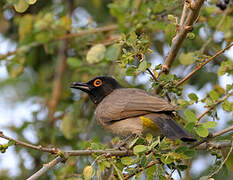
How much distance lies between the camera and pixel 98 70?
19.4 ft

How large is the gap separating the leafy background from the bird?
139mm

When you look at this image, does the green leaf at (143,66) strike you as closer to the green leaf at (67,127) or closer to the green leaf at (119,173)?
the green leaf at (119,173)

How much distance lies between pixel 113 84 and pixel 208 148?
2147 millimetres

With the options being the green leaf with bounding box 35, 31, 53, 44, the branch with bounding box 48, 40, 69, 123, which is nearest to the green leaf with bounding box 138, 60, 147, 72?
the green leaf with bounding box 35, 31, 53, 44

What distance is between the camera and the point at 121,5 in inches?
208

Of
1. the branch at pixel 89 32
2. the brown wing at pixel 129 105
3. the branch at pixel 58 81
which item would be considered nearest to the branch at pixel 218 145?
the brown wing at pixel 129 105

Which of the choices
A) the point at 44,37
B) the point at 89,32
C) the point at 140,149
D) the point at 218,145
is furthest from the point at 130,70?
the point at 44,37

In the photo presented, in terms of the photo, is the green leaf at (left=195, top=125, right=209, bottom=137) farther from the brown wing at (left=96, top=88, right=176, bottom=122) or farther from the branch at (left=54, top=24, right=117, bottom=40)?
the branch at (left=54, top=24, right=117, bottom=40)

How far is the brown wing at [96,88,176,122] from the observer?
4240mm

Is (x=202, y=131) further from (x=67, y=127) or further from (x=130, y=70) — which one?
(x=67, y=127)

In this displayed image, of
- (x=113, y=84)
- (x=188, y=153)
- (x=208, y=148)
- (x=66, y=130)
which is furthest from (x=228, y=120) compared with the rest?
(x=188, y=153)

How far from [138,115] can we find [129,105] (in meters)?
0.20

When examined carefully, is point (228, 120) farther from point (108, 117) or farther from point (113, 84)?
point (108, 117)

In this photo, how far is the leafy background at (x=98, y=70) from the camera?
3738 mm
